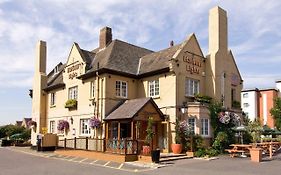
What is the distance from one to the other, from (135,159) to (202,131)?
6527 mm

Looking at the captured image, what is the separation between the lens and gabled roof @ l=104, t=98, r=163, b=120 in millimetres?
21875

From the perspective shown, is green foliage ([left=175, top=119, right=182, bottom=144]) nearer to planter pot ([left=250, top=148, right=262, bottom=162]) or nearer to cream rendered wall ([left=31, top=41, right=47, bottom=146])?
planter pot ([left=250, top=148, right=262, bottom=162])

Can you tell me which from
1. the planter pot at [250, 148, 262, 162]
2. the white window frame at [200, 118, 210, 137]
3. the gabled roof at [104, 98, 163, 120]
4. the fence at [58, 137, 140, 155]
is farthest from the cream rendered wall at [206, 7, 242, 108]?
the fence at [58, 137, 140, 155]

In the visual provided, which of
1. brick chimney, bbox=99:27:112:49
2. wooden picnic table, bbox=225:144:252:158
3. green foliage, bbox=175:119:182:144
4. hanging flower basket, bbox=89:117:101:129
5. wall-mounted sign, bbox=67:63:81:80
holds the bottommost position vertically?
wooden picnic table, bbox=225:144:252:158

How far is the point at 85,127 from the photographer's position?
90.0 ft

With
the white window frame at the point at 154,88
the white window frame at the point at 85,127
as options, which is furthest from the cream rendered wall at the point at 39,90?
the white window frame at the point at 154,88

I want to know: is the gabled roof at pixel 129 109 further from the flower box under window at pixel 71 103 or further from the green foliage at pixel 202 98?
the flower box under window at pixel 71 103

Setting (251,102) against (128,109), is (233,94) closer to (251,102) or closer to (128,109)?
(128,109)

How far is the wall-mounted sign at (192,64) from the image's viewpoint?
25422 millimetres

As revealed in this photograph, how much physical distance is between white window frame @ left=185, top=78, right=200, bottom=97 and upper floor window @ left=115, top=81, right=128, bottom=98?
16.4ft

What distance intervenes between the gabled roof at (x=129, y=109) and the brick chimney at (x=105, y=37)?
7.89 m

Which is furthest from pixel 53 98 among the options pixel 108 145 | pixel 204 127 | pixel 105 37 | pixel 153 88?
pixel 204 127

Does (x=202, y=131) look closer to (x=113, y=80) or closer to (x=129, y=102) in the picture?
(x=129, y=102)

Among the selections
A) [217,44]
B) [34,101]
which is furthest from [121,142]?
[34,101]
